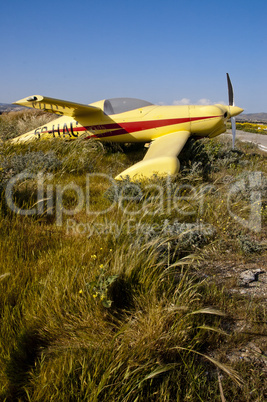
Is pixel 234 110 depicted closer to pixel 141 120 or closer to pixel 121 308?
pixel 141 120

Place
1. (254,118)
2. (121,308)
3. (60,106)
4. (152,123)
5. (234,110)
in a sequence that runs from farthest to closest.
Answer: (254,118) < (234,110) < (152,123) < (60,106) < (121,308)

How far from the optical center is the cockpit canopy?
6898 millimetres

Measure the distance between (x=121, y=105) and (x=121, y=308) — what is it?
608 centimetres

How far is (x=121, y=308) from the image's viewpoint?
1.82 m

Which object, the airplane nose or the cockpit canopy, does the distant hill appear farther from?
the cockpit canopy

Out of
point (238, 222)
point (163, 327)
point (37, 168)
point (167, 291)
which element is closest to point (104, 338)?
point (163, 327)

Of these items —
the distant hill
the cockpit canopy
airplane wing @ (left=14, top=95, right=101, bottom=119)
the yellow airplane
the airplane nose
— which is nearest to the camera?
airplane wing @ (left=14, top=95, right=101, bottom=119)

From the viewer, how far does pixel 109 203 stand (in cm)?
352

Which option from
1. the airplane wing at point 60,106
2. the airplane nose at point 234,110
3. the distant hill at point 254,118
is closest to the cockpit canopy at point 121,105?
the airplane wing at point 60,106

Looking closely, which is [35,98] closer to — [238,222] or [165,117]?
[165,117]

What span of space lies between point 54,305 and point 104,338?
382 millimetres

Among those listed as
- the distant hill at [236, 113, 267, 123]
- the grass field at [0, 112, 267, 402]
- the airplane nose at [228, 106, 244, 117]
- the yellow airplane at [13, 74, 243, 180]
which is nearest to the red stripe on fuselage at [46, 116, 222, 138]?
the yellow airplane at [13, 74, 243, 180]

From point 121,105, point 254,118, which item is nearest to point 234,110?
point 121,105

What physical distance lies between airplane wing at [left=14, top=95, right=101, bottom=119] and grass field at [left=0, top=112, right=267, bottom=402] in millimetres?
3124
